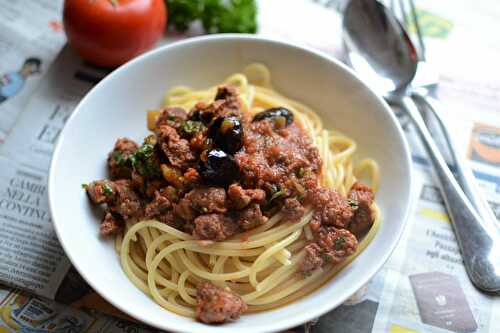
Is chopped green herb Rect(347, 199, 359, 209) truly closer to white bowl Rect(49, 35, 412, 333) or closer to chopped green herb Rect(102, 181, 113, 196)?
white bowl Rect(49, 35, 412, 333)

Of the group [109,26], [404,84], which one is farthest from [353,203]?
[109,26]

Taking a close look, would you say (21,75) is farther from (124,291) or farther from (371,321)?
(371,321)

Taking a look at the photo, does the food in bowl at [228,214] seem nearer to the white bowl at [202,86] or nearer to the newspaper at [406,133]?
Result: the white bowl at [202,86]

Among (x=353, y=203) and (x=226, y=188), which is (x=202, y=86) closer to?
(x=226, y=188)

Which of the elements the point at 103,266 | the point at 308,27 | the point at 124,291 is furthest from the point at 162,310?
the point at 308,27

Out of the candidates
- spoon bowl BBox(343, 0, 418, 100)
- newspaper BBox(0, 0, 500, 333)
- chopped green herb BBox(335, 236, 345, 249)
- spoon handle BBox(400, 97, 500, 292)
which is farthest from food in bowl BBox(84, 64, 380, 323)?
spoon bowl BBox(343, 0, 418, 100)

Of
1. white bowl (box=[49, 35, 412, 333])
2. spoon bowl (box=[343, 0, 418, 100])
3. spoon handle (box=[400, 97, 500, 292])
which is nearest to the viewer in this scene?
white bowl (box=[49, 35, 412, 333])
